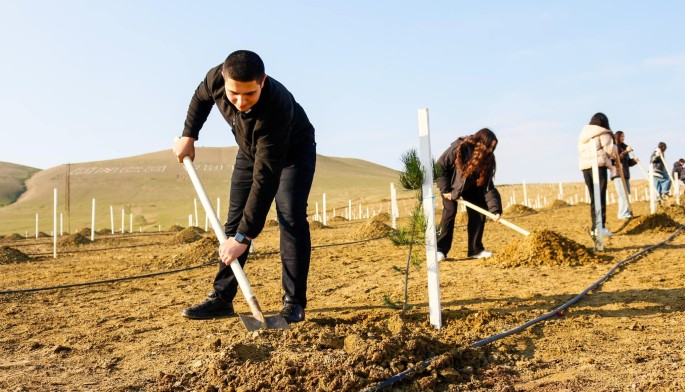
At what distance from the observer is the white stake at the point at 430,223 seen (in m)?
3.39

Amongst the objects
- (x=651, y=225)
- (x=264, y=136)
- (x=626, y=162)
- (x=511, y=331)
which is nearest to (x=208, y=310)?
(x=264, y=136)

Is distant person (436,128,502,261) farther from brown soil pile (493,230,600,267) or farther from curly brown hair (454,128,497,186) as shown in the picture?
brown soil pile (493,230,600,267)

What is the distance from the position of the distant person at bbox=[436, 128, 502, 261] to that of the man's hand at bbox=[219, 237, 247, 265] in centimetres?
335

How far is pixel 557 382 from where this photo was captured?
2.67m

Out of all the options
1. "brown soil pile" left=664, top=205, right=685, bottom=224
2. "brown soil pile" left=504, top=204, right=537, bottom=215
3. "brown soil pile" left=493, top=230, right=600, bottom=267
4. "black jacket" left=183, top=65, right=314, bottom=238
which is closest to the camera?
"black jacket" left=183, top=65, right=314, bottom=238

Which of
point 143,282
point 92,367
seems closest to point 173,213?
point 143,282

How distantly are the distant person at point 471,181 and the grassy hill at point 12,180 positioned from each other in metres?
68.7

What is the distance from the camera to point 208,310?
394 centimetres

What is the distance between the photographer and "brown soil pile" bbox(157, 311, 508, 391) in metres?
2.51

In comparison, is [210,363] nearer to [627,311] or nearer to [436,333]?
[436,333]

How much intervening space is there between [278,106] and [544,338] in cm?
203

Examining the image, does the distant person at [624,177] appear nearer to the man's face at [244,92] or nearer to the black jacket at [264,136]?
the black jacket at [264,136]

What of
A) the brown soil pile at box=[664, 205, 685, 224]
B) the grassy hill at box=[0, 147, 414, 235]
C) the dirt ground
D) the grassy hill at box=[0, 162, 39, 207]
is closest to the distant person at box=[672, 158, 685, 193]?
the brown soil pile at box=[664, 205, 685, 224]

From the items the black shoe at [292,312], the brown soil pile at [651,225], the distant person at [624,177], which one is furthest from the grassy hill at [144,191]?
the black shoe at [292,312]
